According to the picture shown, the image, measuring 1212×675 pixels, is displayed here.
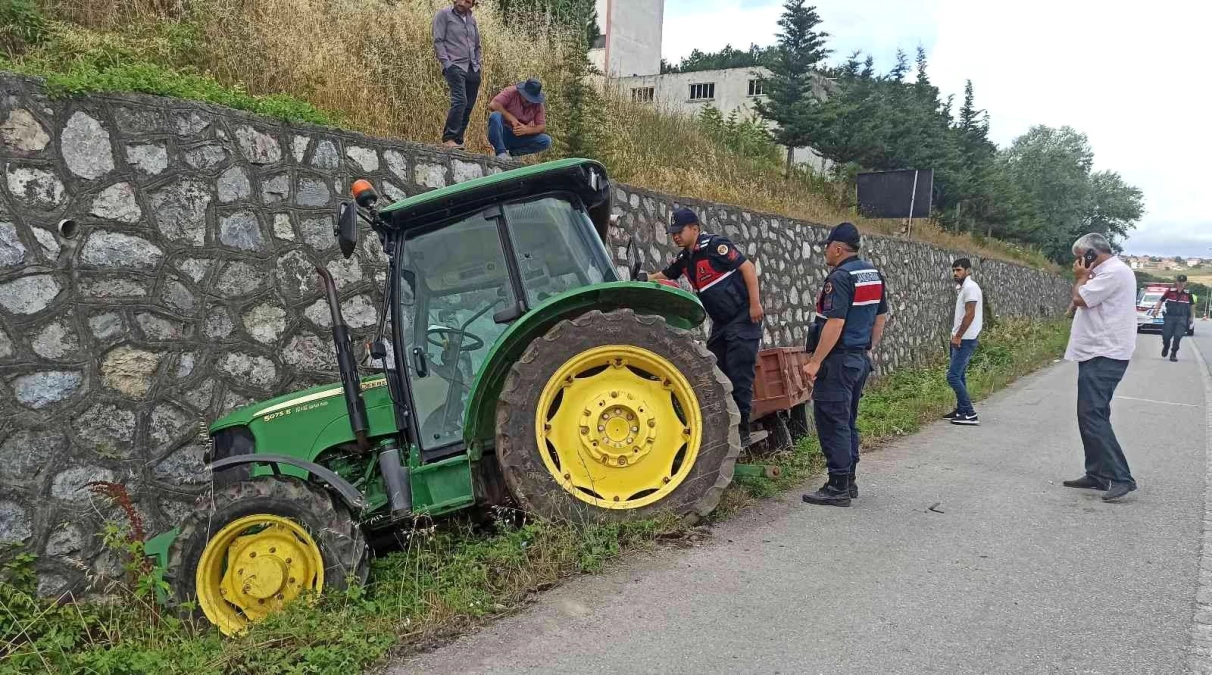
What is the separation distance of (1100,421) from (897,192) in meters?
10.3

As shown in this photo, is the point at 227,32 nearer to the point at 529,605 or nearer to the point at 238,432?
the point at 238,432

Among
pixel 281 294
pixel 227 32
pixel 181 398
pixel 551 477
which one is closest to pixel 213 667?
pixel 551 477

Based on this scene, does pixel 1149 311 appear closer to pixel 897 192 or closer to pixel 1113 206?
pixel 897 192

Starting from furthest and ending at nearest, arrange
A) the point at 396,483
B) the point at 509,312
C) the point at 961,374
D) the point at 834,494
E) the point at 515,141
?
the point at 961,374 → the point at 515,141 → the point at 834,494 → the point at 509,312 → the point at 396,483

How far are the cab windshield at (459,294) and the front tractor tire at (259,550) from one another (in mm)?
771

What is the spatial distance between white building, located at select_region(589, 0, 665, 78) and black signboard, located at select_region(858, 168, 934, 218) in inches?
739

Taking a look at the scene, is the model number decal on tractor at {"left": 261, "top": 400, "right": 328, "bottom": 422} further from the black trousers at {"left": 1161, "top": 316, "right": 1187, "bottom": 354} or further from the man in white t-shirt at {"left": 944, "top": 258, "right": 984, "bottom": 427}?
the black trousers at {"left": 1161, "top": 316, "right": 1187, "bottom": 354}

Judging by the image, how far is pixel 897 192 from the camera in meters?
15.7

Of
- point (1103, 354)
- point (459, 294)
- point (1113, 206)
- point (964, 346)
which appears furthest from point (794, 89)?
point (1113, 206)

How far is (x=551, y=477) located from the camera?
13.6 ft

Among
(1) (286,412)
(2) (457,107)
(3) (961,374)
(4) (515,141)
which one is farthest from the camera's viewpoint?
(3) (961,374)

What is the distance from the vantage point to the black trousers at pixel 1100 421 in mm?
6062

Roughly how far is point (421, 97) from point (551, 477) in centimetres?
646

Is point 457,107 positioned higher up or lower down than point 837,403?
higher up
